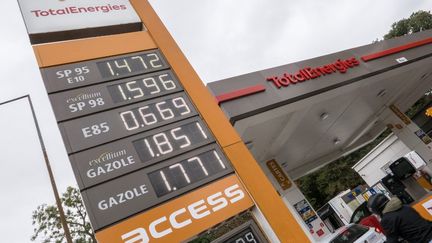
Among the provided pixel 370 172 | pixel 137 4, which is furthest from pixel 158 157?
pixel 370 172

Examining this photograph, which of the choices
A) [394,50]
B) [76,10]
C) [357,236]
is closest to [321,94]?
[394,50]

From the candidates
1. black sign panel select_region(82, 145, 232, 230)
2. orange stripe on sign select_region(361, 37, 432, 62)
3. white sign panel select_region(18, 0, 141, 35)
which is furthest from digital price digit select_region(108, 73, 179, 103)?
orange stripe on sign select_region(361, 37, 432, 62)

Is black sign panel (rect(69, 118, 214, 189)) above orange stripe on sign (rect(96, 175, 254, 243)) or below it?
above

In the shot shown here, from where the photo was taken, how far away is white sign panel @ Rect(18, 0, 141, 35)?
601 centimetres

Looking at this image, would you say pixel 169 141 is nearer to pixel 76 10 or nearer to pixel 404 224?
pixel 404 224

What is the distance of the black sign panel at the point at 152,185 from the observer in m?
3.80

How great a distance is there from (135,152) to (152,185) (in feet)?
1.84

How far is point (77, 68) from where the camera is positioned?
5.18 metres

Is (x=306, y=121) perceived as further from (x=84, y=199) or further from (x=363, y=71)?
(x=84, y=199)

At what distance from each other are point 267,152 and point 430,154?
7093 millimetres

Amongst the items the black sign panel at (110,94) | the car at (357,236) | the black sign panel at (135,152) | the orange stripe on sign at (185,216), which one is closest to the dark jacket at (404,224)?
the orange stripe on sign at (185,216)

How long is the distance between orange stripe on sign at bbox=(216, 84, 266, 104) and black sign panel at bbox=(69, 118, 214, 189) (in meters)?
2.37

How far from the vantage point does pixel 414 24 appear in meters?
36.9

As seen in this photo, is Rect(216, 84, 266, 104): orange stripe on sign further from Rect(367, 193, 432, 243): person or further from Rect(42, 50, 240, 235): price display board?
Rect(367, 193, 432, 243): person
